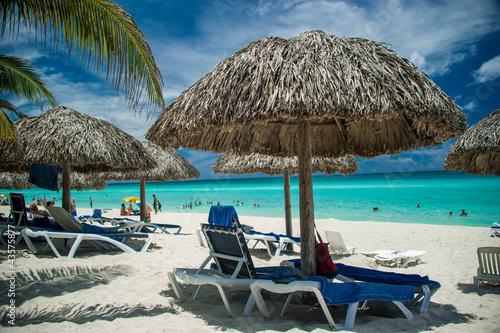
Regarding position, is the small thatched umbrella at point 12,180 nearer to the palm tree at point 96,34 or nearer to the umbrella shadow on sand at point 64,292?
the umbrella shadow on sand at point 64,292

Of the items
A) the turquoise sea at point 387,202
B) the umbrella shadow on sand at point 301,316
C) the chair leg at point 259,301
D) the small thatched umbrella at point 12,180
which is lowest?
the turquoise sea at point 387,202

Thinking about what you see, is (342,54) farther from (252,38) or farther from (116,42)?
(116,42)

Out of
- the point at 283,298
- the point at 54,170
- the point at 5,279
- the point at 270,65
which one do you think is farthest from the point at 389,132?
the point at 54,170

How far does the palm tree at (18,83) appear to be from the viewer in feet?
15.8

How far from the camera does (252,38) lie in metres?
3.40

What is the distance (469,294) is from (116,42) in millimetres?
4997

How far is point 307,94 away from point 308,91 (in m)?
0.03

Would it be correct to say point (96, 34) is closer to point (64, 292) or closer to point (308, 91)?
A: point (308, 91)

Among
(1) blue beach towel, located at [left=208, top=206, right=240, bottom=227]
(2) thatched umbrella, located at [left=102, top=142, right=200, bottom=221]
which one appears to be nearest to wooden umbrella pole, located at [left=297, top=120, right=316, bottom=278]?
(1) blue beach towel, located at [left=208, top=206, right=240, bottom=227]

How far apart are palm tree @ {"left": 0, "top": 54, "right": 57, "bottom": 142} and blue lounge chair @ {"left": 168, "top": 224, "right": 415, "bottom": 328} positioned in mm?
3548

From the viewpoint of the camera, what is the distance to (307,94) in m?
2.67

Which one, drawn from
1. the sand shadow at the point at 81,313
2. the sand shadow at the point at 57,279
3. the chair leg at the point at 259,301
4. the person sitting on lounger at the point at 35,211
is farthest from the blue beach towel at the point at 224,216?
the person sitting on lounger at the point at 35,211

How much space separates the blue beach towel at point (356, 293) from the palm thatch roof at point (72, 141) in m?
4.80

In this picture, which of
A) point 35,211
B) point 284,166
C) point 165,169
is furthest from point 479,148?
point 35,211
